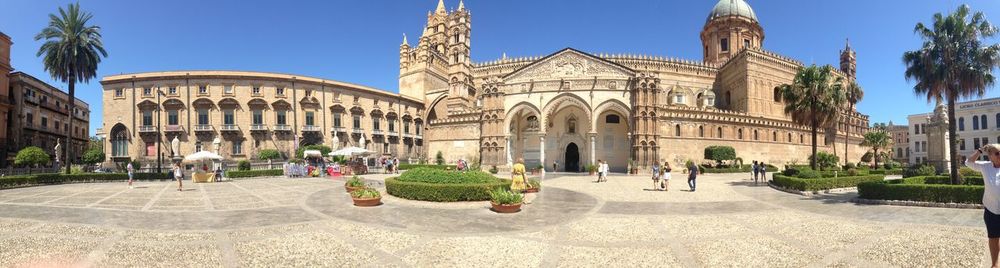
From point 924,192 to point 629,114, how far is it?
2454 cm

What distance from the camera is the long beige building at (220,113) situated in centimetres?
4069

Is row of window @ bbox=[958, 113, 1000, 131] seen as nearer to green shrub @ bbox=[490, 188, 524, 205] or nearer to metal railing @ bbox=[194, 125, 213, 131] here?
green shrub @ bbox=[490, 188, 524, 205]

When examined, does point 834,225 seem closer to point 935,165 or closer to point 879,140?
point 935,165

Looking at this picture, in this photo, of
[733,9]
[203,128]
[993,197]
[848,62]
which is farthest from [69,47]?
[848,62]

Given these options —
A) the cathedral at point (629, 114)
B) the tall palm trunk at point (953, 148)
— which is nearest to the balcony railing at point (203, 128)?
the cathedral at point (629, 114)

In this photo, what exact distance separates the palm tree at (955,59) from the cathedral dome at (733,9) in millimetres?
42233

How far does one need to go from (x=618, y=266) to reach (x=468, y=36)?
185 ft

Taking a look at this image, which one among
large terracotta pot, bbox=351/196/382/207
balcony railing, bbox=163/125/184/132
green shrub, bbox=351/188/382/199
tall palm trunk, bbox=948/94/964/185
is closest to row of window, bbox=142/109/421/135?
balcony railing, bbox=163/125/184/132

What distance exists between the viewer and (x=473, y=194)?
13.8 metres

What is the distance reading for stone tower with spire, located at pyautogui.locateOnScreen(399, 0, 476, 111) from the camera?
178 ft

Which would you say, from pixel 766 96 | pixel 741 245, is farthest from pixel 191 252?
pixel 766 96

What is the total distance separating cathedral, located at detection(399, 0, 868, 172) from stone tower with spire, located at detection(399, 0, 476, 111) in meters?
0.39

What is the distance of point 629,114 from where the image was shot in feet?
121

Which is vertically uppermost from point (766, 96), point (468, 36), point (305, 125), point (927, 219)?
point (468, 36)
